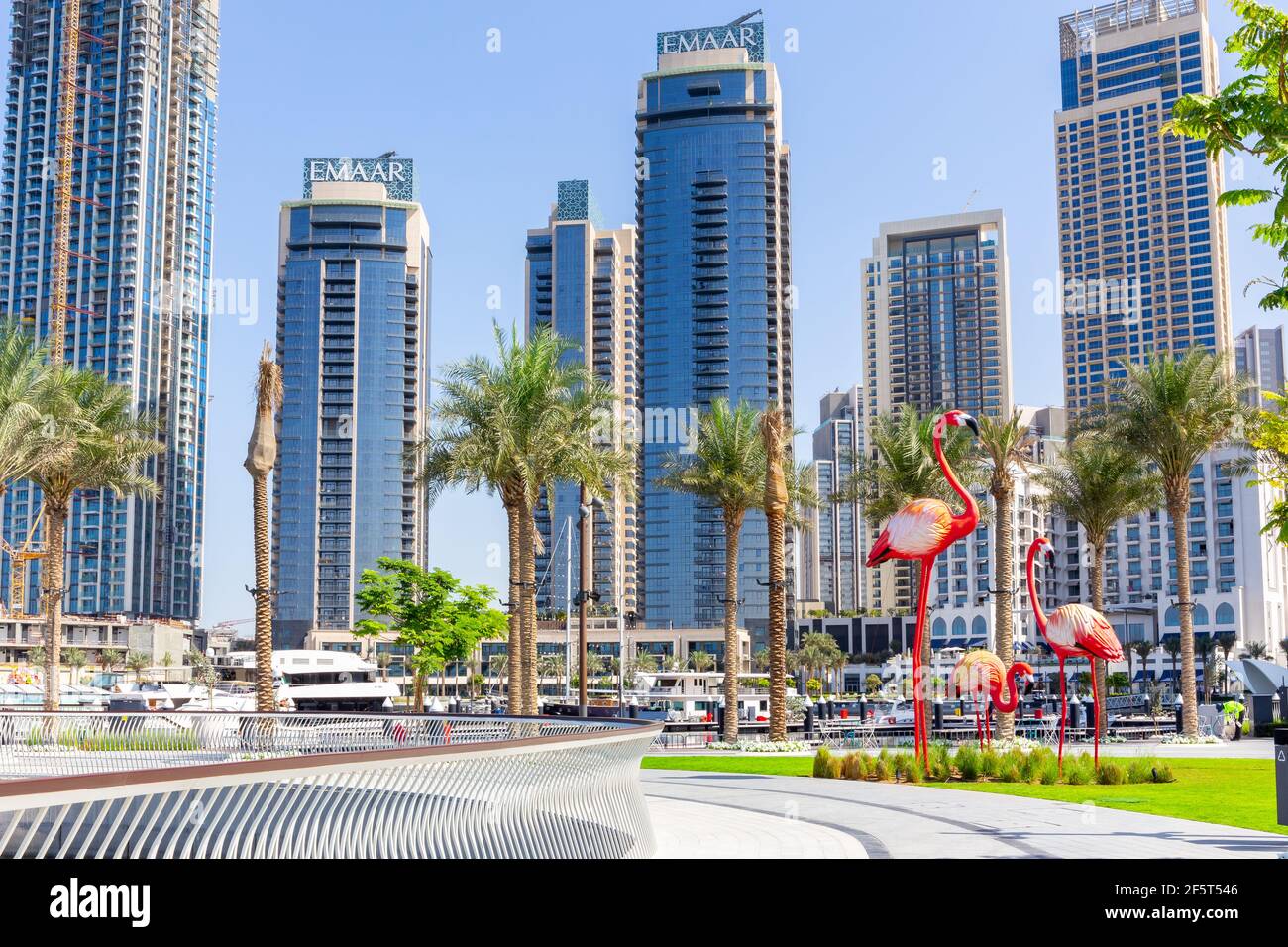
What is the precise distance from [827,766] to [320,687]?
210 feet

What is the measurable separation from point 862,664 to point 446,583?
99283mm

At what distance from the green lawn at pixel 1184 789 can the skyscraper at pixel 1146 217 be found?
166552mm

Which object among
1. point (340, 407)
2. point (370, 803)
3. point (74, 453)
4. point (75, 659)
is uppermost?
point (340, 407)

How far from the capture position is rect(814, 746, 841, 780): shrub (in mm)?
27781

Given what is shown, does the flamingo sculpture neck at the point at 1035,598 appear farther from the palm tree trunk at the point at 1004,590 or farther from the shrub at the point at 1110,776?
the palm tree trunk at the point at 1004,590

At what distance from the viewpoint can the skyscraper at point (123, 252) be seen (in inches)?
6117

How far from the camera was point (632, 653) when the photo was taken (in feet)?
516

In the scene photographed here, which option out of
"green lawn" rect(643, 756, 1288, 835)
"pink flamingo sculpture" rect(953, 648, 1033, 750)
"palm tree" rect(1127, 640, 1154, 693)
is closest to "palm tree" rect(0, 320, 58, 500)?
"green lawn" rect(643, 756, 1288, 835)

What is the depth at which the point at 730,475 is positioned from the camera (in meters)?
41.0


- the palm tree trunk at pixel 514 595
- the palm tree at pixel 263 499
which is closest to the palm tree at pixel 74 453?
the palm tree at pixel 263 499

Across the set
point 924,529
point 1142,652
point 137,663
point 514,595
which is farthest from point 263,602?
point 1142,652

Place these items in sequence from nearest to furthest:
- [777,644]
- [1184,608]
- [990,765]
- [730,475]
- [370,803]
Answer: [370,803], [990,765], [777,644], [1184,608], [730,475]

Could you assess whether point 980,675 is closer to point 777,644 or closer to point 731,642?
point 777,644
